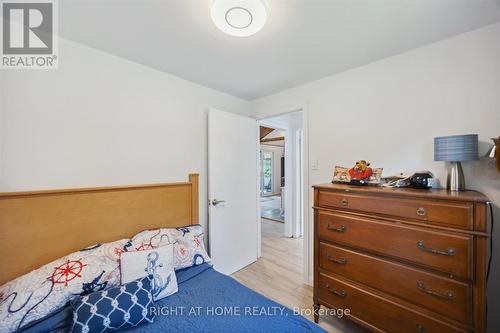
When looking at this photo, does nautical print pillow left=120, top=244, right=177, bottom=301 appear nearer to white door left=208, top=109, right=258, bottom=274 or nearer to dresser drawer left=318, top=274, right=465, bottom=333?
white door left=208, top=109, right=258, bottom=274

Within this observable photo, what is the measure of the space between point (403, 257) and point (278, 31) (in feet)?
5.81

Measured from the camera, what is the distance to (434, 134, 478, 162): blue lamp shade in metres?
1.32

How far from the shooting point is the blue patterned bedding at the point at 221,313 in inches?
41.8

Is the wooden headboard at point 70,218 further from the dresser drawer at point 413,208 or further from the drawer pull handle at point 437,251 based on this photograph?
the drawer pull handle at point 437,251

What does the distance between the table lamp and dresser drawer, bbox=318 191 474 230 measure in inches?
15.1

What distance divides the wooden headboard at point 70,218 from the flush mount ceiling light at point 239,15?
1.50 metres

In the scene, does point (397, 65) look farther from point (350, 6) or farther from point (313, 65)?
point (350, 6)

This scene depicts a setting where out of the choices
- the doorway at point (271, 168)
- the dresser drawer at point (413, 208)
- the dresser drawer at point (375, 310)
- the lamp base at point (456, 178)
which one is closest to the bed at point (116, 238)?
the dresser drawer at point (375, 310)

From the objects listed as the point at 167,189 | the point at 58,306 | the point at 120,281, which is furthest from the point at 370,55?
the point at 58,306

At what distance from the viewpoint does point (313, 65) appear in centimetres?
197

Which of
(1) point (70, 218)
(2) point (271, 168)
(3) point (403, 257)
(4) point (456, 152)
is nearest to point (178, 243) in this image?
(1) point (70, 218)

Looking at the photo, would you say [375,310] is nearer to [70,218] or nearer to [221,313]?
[221,313]

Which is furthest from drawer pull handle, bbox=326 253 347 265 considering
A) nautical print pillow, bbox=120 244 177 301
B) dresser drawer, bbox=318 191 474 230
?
nautical print pillow, bbox=120 244 177 301

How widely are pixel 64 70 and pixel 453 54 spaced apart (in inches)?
117
